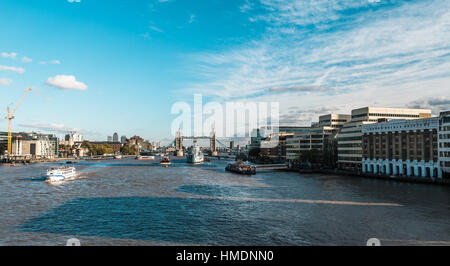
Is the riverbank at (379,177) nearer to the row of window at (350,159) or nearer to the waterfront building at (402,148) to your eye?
the waterfront building at (402,148)

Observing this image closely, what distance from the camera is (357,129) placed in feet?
329

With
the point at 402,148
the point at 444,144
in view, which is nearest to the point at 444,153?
the point at 444,144

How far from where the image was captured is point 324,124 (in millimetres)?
137875

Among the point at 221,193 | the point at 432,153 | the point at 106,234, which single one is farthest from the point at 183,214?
the point at 432,153

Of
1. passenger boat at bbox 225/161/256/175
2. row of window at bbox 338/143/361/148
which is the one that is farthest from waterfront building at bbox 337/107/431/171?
passenger boat at bbox 225/161/256/175

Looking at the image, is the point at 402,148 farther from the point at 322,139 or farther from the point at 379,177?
the point at 322,139

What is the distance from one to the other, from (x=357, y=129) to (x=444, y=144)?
33118 mm

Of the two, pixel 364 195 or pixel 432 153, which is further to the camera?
pixel 432 153

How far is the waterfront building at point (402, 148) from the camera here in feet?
235

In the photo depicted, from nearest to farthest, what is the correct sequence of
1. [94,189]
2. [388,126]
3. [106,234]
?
1. [106,234]
2. [94,189]
3. [388,126]

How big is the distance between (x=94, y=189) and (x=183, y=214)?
31.3m

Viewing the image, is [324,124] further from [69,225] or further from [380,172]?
[69,225]

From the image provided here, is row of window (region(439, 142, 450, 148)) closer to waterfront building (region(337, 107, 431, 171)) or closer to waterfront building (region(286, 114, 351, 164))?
waterfront building (region(337, 107, 431, 171))
